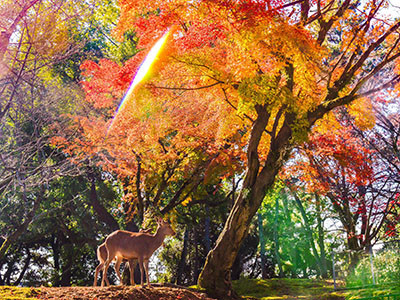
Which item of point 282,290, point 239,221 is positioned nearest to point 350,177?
point 282,290

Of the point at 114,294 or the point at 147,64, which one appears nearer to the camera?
the point at 114,294

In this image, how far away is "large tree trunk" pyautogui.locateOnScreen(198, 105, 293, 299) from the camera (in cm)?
866

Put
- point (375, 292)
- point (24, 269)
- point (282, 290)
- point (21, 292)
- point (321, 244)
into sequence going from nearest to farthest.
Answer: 1. point (375, 292)
2. point (21, 292)
3. point (282, 290)
4. point (24, 269)
5. point (321, 244)

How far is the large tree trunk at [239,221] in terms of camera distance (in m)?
8.66

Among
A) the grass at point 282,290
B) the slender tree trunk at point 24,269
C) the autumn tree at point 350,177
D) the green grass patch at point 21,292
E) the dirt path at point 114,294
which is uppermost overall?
the autumn tree at point 350,177

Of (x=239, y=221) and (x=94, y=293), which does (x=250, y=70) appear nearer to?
(x=239, y=221)

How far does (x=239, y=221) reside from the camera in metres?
8.73

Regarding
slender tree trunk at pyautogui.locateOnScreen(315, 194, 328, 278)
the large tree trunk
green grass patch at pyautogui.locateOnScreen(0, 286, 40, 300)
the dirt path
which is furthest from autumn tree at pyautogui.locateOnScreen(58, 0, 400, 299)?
slender tree trunk at pyautogui.locateOnScreen(315, 194, 328, 278)

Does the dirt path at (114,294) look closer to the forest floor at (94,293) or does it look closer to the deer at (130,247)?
the forest floor at (94,293)

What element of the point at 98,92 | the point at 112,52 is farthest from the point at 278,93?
the point at 112,52

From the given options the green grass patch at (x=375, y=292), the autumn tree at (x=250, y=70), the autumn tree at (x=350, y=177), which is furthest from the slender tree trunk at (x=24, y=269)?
the green grass patch at (x=375, y=292)

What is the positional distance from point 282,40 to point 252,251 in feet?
63.5

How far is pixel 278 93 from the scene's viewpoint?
852cm

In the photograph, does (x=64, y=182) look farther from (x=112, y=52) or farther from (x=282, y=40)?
(x=282, y=40)
